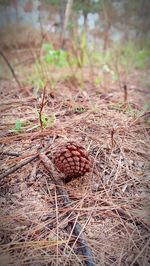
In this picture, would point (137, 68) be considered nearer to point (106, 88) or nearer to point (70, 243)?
point (106, 88)

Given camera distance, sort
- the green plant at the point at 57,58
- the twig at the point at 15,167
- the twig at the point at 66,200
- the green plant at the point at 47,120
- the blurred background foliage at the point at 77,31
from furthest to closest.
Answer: the green plant at the point at 57,58
the blurred background foliage at the point at 77,31
the green plant at the point at 47,120
the twig at the point at 15,167
the twig at the point at 66,200

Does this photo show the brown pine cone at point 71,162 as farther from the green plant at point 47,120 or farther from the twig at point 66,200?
the green plant at point 47,120

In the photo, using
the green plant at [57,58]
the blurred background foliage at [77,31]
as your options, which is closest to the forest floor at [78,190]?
the blurred background foliage at [77,31]

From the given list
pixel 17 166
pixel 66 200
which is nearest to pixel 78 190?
pixel 66 200

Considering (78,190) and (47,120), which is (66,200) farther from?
(47,120)

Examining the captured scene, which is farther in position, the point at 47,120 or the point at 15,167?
the point at 47,120

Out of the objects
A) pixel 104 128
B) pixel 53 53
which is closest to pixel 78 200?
pixel 104 128
